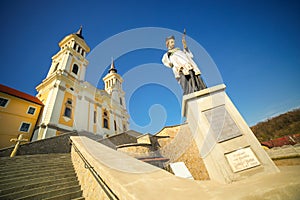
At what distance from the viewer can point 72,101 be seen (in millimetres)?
17734

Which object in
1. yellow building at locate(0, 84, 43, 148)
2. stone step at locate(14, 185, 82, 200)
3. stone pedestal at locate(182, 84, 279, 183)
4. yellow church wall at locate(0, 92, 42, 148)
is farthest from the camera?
yellow building at locate(0, 84, 43, 148)

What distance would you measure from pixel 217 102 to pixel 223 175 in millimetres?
1366

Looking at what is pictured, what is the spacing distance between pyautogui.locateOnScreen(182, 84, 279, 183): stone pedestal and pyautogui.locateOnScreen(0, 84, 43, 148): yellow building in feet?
56.3

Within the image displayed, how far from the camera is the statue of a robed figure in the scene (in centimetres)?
332

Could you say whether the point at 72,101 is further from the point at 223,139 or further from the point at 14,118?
the point at 223,139

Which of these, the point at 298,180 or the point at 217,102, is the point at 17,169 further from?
the point at 298,180

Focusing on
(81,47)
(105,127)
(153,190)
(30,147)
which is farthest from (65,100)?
(153,190)

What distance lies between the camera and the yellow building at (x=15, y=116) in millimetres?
11992

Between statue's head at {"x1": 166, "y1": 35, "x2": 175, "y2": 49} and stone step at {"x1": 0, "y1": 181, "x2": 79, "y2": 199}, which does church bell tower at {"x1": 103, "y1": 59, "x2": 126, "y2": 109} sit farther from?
stone step at {"x1": 0, "y1": 181, "x2": 79, "y2": 199}

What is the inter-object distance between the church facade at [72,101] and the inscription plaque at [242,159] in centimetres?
1633

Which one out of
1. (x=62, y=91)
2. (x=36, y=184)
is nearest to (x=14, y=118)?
(x=62, y=91)

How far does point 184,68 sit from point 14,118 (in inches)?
707

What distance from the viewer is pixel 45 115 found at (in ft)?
46.7

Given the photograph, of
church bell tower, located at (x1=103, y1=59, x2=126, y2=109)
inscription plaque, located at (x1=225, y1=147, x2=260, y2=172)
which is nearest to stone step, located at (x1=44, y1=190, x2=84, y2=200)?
inscription plaque, located at (x1=225, y1=147, x2=260, y2=172)
